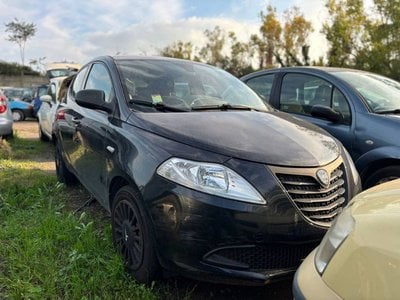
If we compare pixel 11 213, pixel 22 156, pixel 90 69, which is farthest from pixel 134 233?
pixel 22 156

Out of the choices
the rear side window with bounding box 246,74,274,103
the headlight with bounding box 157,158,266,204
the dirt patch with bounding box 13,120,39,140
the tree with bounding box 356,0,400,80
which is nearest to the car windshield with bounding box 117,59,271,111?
the headlight with bounding box 157,158,266,204

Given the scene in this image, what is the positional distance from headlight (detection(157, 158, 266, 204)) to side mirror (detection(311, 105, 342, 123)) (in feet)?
7.67

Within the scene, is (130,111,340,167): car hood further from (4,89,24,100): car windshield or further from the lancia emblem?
(4,89,24,100): car windshield

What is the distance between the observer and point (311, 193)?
2.68 meters

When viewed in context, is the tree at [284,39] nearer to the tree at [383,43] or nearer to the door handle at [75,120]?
the tree at [383,43]

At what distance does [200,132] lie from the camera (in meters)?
2.90

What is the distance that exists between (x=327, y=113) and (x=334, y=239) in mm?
2993

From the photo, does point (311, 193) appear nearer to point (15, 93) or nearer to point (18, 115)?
point (18, 115)

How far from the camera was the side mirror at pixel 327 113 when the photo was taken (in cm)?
455

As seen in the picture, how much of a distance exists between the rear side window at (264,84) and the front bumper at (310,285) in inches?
156

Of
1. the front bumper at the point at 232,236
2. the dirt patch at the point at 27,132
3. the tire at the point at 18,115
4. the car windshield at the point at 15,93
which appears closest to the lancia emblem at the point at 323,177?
the front bumper at the point at 232,236

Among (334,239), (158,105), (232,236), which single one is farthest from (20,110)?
(334,239)

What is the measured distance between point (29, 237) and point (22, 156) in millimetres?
4875

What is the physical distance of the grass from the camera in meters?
2.90
